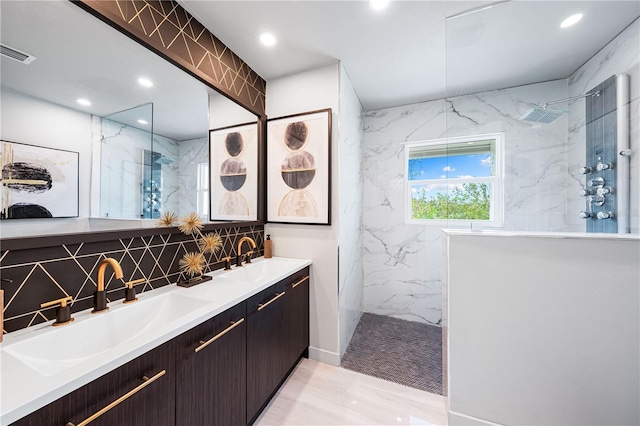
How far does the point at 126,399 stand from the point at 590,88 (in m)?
3.10

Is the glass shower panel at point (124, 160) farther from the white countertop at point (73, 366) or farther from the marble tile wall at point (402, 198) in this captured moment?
the marble tile wall at point (402, 198)

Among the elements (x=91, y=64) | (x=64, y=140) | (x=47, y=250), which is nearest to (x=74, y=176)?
(x=64, y=140)

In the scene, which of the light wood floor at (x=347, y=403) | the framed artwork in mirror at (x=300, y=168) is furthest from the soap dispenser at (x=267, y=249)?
the light wood floor at (x=347, y=403)

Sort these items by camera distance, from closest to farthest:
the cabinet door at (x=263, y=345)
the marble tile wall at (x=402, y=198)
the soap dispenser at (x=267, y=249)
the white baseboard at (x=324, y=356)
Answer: the cabinet door at (x=263, y=345) < the marble tile wall at (x=402, y=198) < the white baseboard at (x=324, y=356) < the soap dispenser at (x=267, y=249)

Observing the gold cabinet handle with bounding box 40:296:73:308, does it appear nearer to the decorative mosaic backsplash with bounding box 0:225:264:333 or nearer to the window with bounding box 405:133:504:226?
the decorative mosaic backsplash with bounding box 0:225:264:333

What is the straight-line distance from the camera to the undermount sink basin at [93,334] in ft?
2.77

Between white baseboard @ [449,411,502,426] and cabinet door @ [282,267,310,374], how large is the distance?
1127 mm

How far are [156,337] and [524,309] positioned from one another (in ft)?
6.21

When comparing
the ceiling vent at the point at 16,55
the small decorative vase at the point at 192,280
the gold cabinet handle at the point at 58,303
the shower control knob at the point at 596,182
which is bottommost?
the small decorative vase at the point at 192,280

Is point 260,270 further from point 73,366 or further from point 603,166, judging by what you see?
point 603,166

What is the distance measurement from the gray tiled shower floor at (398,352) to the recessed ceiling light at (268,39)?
8.97 feet

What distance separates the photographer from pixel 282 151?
7.38ft

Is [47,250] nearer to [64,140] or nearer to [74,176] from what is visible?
[74,176]

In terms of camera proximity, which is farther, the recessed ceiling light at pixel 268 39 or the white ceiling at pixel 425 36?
the recessed ceiling light at pixel 268 39
